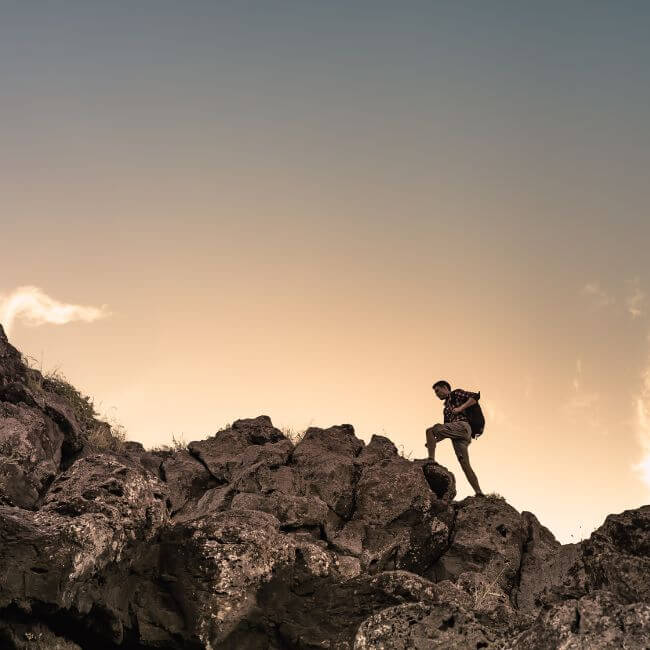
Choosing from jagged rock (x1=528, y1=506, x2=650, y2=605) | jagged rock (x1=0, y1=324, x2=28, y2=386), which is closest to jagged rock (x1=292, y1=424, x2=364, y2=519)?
jagged rock (x1=528, y1=506, x2=650, y2=605)

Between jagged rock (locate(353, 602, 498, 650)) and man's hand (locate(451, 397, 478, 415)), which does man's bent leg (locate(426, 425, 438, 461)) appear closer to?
man's hand (locate(451, 397, 478, 415))

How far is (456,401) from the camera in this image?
2397 cm

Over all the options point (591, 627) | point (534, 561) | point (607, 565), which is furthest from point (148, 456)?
point (591, 627)

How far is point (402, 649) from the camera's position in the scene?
8.03 metres

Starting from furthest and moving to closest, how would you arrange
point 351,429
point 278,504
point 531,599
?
point 351,429 → point 278,504 → point 531,599

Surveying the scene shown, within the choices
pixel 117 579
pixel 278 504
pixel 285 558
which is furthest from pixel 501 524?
pixel 117 579

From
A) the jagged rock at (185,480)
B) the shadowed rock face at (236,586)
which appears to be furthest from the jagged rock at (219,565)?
the jagged rock at (185,480)

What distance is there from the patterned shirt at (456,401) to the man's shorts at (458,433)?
0.61 feet

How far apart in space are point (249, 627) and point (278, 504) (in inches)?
373

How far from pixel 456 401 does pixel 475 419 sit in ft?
2.66

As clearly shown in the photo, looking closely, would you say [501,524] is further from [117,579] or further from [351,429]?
[117,579]

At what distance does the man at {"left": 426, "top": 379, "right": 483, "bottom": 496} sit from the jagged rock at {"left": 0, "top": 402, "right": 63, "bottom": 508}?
11.2 m

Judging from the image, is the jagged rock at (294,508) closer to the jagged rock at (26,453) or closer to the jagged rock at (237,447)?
the jagged rock at (237,447)

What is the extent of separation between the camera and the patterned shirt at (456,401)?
23.6 meters
